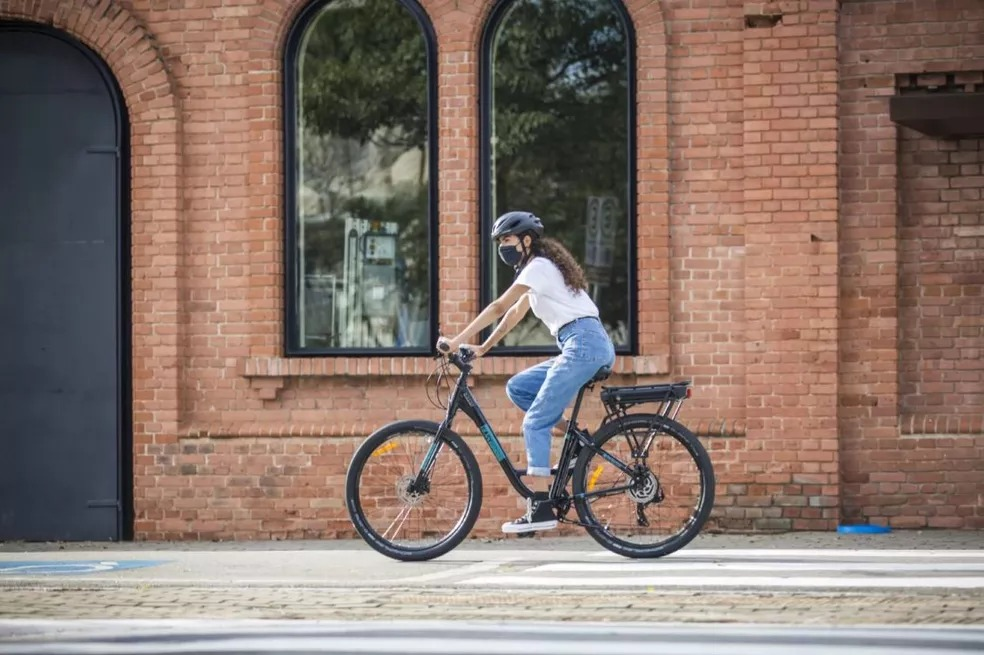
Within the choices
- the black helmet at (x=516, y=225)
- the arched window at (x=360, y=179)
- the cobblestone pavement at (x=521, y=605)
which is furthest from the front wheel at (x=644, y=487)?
the arched window at (x=360, y=179)

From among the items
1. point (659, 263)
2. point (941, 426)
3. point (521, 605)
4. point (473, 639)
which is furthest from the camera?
point (659, 263)

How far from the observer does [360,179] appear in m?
13.5

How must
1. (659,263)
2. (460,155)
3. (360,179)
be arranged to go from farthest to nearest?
1. (360,179)
2. (460,155)
3. (659,263)

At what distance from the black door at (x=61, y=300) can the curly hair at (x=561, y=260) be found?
463cm

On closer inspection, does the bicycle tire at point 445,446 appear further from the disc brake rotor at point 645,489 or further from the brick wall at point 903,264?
the brick wall at point 903,264

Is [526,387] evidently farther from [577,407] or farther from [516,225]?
[516,225]

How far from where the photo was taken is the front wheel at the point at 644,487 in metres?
9.73

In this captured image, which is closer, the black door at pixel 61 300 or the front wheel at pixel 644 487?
the front wheel at pixel 644 487

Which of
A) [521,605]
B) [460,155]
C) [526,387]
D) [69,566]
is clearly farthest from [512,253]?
[69,566]

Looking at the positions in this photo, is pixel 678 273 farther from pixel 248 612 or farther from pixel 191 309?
pixel 248 612

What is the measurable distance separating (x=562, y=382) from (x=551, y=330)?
296 mm

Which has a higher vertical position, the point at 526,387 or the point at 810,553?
the point at 526,387

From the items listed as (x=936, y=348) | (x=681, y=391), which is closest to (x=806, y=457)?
(x=936, y=348)

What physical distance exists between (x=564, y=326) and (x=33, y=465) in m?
5.35
